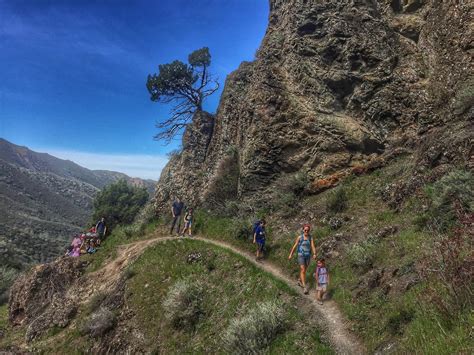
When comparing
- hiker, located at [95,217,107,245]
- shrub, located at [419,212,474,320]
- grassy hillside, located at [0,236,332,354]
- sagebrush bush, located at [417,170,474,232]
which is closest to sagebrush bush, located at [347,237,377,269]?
sagebrush bush, located at [417,170,474,232]

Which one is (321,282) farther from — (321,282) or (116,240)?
(116,240)

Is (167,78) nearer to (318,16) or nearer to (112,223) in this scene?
(318,16)

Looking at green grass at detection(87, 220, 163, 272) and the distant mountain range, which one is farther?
the distant mountain range

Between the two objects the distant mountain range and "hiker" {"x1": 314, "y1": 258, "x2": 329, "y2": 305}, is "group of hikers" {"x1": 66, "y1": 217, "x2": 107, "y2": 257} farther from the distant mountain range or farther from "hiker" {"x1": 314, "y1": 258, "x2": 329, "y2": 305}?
the distant mountain range

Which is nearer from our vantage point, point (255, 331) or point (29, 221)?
point (255, 331)

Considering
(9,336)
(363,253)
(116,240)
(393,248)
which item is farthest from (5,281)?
(393,248)

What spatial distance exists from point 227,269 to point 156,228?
1330cm

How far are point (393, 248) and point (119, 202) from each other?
1873 inches

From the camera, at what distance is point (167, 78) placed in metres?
33.9

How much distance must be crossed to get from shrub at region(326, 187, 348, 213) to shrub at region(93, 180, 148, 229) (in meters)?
33.1

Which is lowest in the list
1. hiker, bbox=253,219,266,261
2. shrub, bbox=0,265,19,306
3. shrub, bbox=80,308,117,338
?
shrub, bbox=0,265,19,306

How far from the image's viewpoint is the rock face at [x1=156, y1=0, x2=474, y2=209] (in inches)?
752

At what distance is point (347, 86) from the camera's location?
22.6m

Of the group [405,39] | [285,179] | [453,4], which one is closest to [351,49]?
[405,39]
